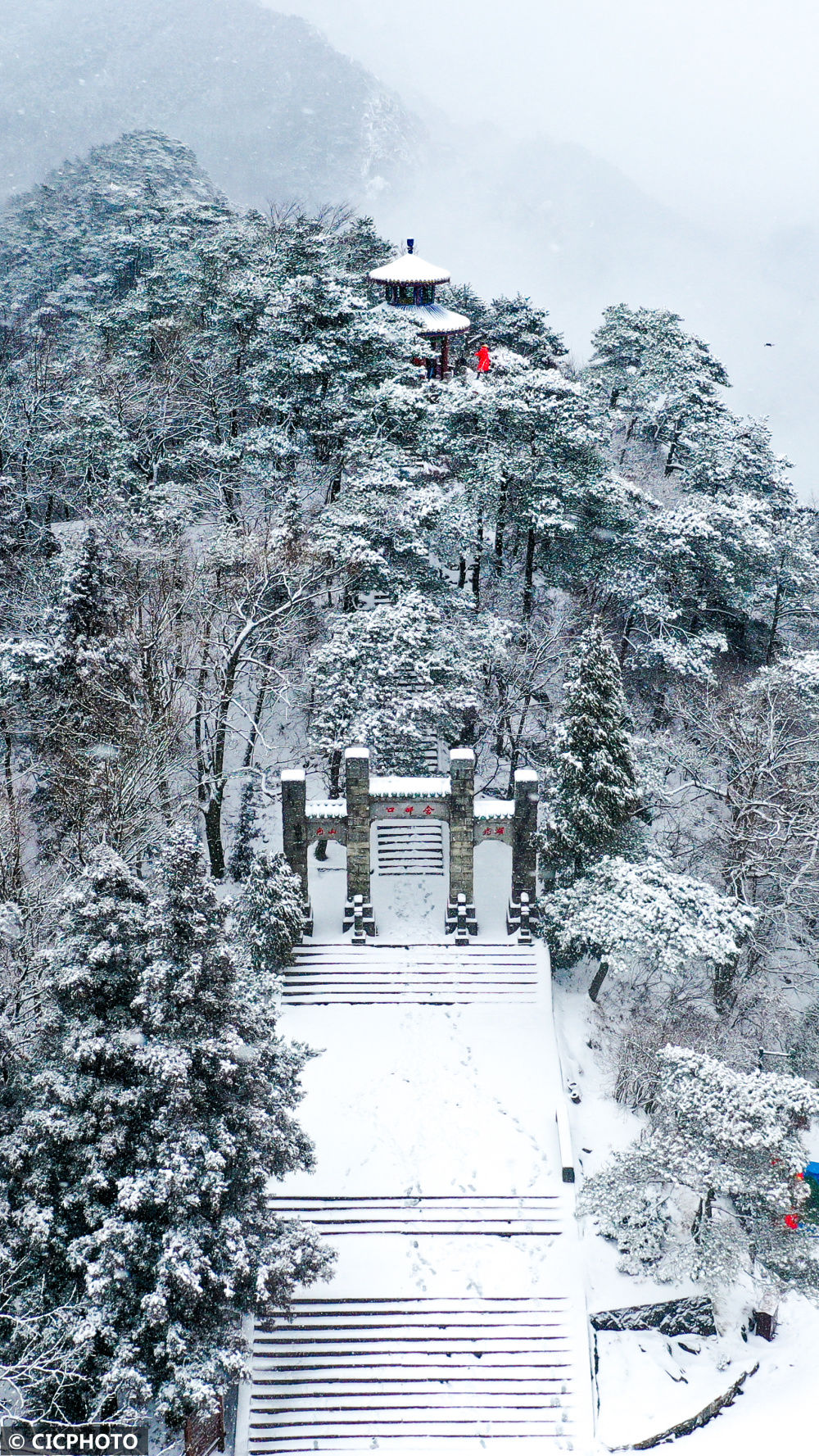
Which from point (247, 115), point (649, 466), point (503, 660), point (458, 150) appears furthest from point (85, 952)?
point (458, 150)

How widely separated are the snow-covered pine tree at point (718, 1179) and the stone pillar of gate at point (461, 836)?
25.7 feet

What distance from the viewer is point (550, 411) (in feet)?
95.9

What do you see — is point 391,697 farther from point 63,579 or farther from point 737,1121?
point 737,1121

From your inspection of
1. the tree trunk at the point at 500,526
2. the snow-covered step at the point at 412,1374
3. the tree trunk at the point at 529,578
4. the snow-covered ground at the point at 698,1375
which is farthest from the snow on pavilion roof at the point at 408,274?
the snow-covered step at the point at 412,1374

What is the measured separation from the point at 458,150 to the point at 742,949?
4504 inches

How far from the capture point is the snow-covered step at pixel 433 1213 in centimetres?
1888

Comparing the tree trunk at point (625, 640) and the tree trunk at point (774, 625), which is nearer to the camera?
the tree trunk at point (774, 625)

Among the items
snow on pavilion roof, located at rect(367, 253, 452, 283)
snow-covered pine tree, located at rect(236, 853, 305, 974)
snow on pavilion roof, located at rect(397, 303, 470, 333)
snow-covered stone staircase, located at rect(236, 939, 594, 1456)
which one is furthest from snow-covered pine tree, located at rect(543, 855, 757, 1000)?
snow on pavilion roof, located at rect(367, 253, 452, 283)

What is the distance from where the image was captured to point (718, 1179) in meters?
16.6

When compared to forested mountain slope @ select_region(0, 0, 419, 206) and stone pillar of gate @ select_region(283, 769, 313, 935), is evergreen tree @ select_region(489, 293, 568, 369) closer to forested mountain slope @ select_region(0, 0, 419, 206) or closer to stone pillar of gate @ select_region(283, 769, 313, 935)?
stone pillar of gate @ select_region(283, 769, 313, 935)

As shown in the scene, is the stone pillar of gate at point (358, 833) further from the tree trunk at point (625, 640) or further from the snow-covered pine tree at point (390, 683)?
the tree trunk at point (625, 640)

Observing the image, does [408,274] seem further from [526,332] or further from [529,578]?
[529,578]

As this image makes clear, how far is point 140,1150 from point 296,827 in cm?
1128

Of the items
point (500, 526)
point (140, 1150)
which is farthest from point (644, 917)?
point (500, 526)
